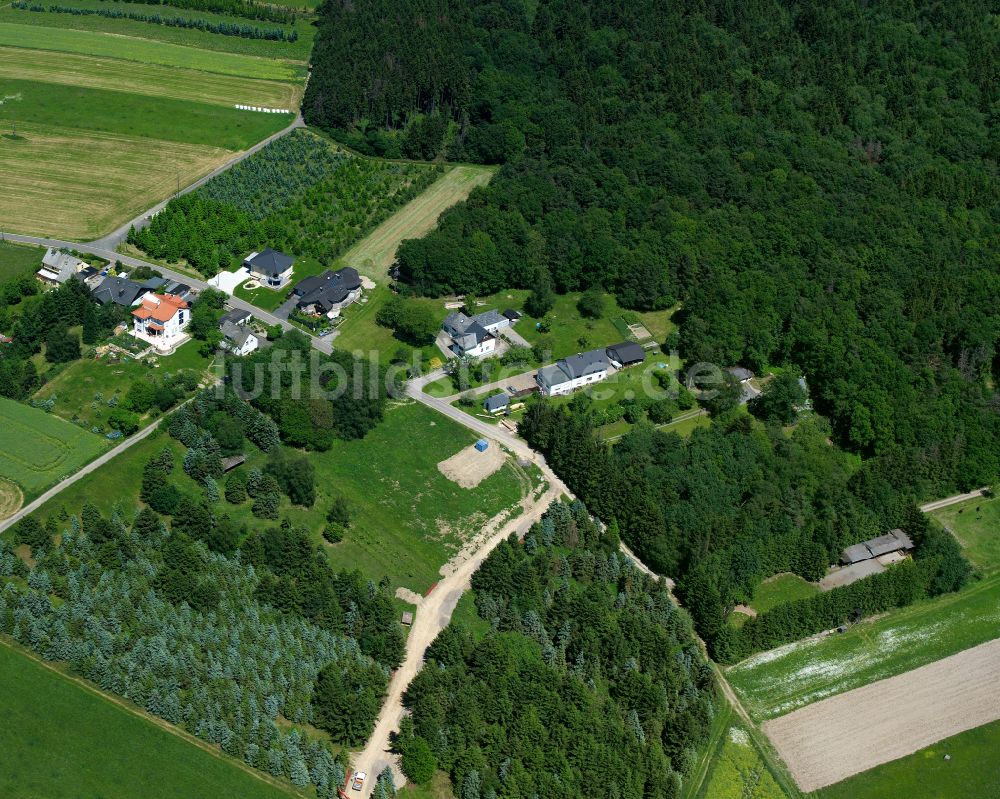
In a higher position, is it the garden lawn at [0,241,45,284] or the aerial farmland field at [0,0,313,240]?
the aerial farmland field at [0,0,313,240]

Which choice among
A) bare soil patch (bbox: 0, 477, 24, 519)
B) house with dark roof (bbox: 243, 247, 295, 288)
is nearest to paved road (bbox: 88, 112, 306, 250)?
house with dark roof (bbox: 243, 247, 295, 288)

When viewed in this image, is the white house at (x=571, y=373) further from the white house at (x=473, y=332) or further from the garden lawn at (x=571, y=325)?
the white house at (x=473, y=332)

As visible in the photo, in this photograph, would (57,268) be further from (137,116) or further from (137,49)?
(137,49)

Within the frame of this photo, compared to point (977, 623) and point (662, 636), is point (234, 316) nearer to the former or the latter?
point (662, 636)

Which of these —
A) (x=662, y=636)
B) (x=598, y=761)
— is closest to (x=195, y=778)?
(x=598, y=761)

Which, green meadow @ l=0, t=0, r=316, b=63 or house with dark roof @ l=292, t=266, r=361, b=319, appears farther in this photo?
green meadow @ l=0, t=0, r=316, b=63

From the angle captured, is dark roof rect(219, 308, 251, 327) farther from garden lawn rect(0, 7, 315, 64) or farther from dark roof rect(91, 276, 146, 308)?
garden lawn rect(0, 7, 315, 64)
